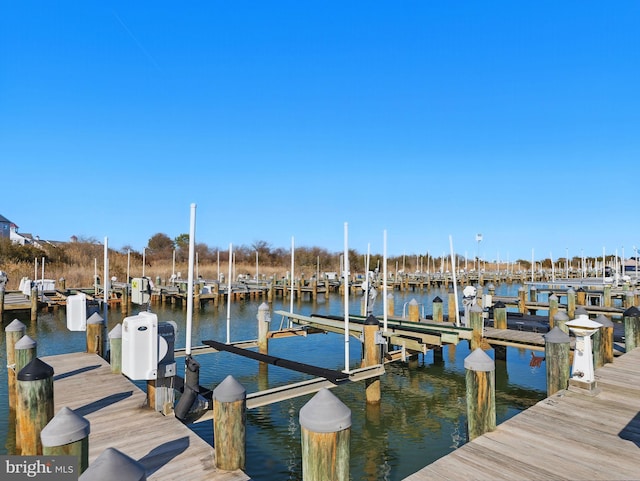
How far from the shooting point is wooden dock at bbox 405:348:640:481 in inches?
186

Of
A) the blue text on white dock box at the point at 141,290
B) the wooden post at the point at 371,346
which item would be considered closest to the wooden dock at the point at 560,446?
the wooden post at the point at 371,346

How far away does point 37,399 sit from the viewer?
594 centimetres

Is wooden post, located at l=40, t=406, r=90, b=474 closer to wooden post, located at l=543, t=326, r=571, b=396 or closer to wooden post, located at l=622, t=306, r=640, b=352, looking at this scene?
wooden post, located at l=543, t=326, r=571, b=396

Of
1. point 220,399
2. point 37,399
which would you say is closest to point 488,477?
point 220,399

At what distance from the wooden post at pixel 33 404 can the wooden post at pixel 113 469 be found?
377 cm

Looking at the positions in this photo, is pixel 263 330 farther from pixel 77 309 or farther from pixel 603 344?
pixel 603 344

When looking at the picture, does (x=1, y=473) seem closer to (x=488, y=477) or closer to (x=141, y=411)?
(x=141, y=411)

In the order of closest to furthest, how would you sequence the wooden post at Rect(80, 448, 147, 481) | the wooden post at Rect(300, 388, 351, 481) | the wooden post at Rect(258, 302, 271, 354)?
1. the wooden post at Rect(80, 448, 147, 481)
2. the wooden post at Rect(300, 388, 351, 481)
3. the wooden post at Rect(258, 302, 271, 354)

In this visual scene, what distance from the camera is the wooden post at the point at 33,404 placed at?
590 cm

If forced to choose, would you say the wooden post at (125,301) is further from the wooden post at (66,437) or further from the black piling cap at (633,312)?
the black piling cap at (633,312)

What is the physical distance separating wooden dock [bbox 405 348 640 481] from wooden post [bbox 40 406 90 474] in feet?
11.2

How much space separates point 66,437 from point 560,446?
5.69 meters

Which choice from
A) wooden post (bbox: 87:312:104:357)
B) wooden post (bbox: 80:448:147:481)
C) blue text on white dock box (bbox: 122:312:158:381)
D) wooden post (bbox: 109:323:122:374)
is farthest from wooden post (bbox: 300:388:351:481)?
wooden post (bbox: 87:312:104:357)

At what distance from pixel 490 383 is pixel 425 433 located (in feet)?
12.3
